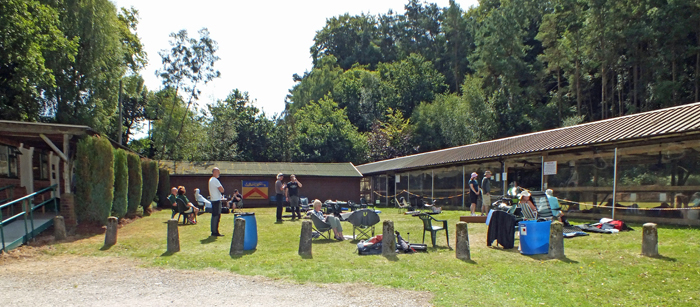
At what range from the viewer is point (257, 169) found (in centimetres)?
2689

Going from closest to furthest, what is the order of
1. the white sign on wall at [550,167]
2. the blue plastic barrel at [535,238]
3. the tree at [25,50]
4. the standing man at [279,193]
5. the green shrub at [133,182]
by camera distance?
the blue plastic barrel at [535,238] → the standing man at [279,193] → the white sign on wall at [550,167] → the green shrub at [133,182] → the tree at [25,50]

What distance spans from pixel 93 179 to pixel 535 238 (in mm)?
10607

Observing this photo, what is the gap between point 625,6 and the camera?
30.3 metres

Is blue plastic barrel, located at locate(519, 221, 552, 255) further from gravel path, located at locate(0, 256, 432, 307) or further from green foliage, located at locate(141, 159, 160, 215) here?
green foliage, located at locate(141, 159, 160, 215)

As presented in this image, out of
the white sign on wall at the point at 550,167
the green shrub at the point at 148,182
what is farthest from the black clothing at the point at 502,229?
the green shrub at the point at 148,182

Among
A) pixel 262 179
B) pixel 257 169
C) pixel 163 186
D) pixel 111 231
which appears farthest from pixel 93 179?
pixel 257 169

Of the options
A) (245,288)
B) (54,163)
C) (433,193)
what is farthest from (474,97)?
(245,288)

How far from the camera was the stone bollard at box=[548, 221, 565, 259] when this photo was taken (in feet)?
24.7

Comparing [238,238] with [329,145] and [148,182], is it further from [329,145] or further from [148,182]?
[329,145]

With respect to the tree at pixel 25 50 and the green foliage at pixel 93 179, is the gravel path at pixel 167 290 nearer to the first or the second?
the green foliage at pixel 93 179

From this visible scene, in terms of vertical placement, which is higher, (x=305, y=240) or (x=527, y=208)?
(x=527, y=208)

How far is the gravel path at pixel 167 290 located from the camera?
5.34m

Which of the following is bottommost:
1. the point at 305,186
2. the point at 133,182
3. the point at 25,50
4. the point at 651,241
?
the point at 305,186

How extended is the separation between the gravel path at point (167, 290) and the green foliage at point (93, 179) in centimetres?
426
